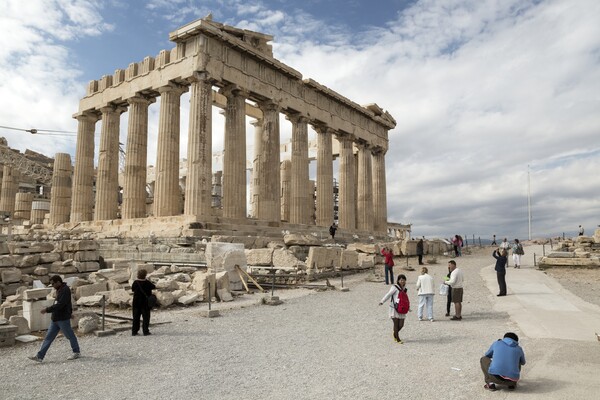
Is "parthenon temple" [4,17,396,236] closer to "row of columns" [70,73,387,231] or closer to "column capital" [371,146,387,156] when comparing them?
"row of columns" [70,73,387,231]

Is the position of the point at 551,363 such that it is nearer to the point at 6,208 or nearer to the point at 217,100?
the point at 217,100

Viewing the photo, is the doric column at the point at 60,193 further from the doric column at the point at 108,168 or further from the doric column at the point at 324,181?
the doric column at the point at 324,181

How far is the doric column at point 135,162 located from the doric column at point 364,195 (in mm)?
18104

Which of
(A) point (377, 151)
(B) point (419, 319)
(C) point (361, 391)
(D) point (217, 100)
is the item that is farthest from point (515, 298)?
(A) point (377, 151)

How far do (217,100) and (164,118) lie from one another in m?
5.56

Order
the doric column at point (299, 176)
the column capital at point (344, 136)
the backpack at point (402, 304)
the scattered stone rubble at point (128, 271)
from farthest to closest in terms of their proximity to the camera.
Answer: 1. the column capital at point (344, 136)
2. the doric column at point (299, 176)
3. the scattered stone rubble at point (128, 271)
4. the backpack at point (402, 304)

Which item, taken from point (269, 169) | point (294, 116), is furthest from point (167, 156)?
point (294, 116)

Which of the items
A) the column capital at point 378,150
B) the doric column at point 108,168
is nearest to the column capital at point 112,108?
the doric column at point 108,168

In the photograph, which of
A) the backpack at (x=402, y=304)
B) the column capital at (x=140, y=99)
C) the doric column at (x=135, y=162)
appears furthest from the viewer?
the column capital at (x=140, y=99)

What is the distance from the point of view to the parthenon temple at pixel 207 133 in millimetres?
24078

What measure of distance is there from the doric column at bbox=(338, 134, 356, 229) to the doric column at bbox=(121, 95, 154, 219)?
49.5ft

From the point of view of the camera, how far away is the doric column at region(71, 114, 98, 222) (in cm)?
3009

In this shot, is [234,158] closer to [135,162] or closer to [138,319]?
[135,162]

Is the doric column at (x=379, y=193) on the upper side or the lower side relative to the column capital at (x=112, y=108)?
lower
